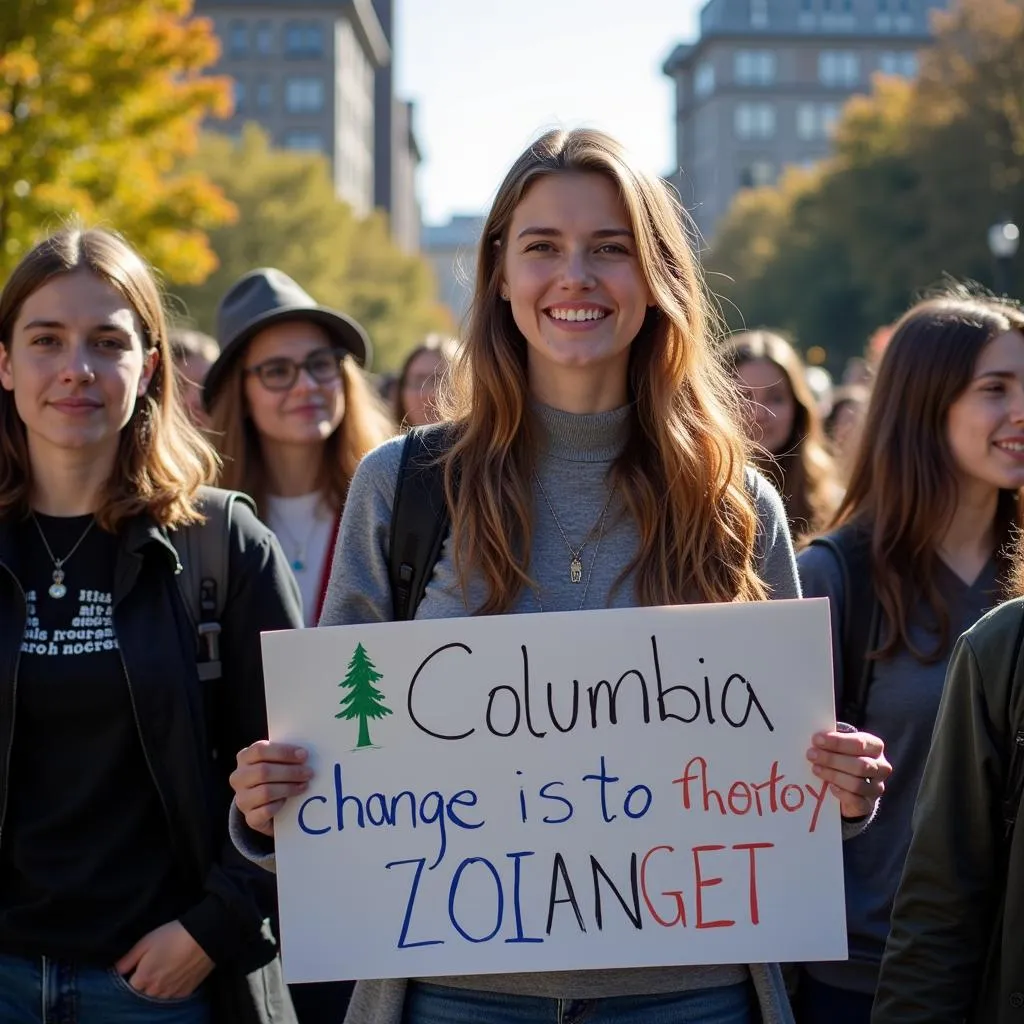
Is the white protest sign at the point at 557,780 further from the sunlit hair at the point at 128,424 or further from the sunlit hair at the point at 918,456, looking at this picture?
the sunlit hair at the point at 918,456

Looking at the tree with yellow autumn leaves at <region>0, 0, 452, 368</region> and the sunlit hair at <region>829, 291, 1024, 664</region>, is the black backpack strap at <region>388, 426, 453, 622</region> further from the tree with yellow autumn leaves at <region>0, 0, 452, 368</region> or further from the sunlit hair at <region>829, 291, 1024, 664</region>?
the tree with yellow autumn leaves at <region>0, 0, 452, 368</region>

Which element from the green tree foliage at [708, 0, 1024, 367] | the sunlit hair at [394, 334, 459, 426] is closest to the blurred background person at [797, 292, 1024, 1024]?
the sunlit hair at [394, 334, 459, 426]

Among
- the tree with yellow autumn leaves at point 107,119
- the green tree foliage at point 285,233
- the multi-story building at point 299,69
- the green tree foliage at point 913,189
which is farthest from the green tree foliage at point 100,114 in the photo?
the multi-story building at point 299,69

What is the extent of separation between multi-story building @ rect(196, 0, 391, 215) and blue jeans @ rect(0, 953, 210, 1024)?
77.7m

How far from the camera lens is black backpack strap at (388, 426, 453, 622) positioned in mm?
2648

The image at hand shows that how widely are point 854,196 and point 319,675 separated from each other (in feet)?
148

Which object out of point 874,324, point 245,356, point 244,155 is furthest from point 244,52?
point 245,356

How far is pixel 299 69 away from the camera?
81812 millimetres

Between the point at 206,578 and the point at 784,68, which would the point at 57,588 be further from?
the point at 784,68

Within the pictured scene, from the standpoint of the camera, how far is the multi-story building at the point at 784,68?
10494 centimetres

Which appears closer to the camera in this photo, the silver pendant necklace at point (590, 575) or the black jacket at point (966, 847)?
the black jacket at point (966, 847)

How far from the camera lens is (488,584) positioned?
8.62 ft

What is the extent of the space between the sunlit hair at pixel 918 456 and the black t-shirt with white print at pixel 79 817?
5.53 feet

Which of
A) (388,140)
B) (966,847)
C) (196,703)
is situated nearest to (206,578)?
(196,703)
